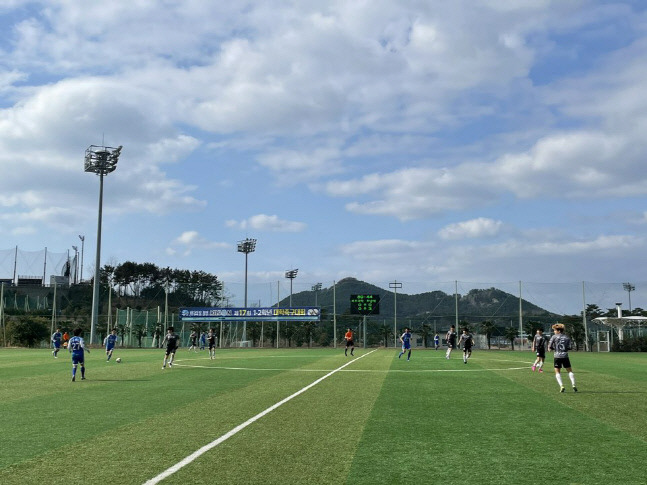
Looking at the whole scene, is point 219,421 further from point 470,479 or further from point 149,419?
point 470,479

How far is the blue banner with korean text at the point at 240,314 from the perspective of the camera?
7312 cm

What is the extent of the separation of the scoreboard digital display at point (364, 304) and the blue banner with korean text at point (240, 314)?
9695 millimetres

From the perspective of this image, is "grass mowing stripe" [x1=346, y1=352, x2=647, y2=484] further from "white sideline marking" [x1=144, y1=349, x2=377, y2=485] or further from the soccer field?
"white sideline marking" [x1=144, y1=349, x2=377, y2=485]

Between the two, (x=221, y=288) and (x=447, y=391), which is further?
(x=221, y=288)

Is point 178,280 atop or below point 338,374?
atop

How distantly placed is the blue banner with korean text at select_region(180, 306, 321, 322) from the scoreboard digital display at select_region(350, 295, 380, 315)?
970cm

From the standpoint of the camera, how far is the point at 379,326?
7794cm

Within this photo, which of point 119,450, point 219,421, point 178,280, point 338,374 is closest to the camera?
point 119,450

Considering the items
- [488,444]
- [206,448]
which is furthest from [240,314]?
[488,444]

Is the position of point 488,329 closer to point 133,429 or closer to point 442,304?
point 442,304

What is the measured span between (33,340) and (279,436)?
223 ft

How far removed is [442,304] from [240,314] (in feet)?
81.1

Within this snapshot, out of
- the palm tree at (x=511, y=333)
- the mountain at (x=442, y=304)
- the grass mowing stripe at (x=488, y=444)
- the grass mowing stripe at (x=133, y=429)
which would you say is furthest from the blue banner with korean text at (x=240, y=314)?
the grass mowing stripe at (x=488, y=444)

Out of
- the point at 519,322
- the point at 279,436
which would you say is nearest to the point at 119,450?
the point at 279,436
